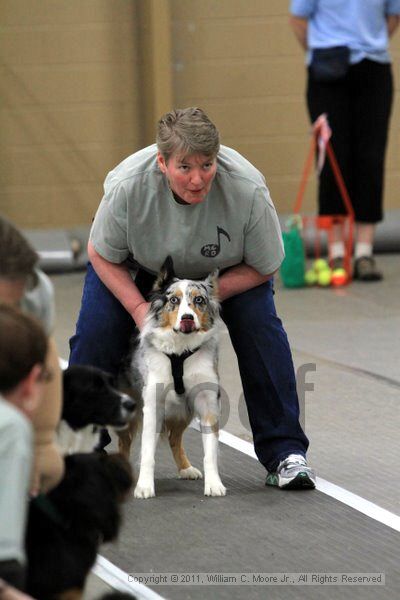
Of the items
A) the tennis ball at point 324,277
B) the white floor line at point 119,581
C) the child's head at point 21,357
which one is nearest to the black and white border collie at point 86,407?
the white floor line at point 119,581

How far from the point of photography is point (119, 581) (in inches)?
163

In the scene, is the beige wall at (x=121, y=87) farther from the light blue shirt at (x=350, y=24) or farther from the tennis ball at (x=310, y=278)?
the tennis ball at (x=310, y=278)

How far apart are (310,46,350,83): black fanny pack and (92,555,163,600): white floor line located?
5.38 metres

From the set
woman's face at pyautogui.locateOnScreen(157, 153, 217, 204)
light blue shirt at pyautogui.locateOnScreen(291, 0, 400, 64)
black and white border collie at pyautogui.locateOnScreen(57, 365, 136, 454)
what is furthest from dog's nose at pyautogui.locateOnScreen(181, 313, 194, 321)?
light blue shirt at pyautogui.locateOnScreen(291, 0, 400, 64)

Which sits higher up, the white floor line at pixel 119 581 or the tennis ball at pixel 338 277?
the white floor line at pixel 119 581

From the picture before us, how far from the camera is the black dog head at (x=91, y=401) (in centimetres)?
390

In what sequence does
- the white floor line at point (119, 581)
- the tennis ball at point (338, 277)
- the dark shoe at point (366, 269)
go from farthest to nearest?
1. the dark shoe at point (366, 269)
2. the tennis ball at point (338, 277)
3. the white floor line at point (119, 581)

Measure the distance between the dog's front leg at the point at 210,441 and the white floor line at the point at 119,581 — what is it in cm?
83

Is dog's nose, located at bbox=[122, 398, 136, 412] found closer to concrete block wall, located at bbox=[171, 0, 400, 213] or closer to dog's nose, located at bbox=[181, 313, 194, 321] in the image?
dog's nose, located at bbox=[181, 313, 194, 321]

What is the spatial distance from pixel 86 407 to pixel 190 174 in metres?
1.20

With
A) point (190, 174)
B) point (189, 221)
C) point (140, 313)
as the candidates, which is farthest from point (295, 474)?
point (190, 174)

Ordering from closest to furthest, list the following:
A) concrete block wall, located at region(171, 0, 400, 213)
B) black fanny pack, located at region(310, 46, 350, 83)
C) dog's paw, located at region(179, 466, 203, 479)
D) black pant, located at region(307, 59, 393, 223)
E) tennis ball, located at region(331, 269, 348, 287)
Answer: dog's paw, located at region(179, 466, 203, 479) → black fanny pack, located at region(310, 46, 350, 83) → black pant, located at region(307, 59, 393, 223) → tennis ball, located at region(331, 269, 348, 287) → concrete block wall, located at region(171, 0, 400, 213)

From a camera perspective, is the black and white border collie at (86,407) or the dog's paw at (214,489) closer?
the black and white border collie at (86,407)

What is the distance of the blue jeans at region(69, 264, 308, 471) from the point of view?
5.12m
